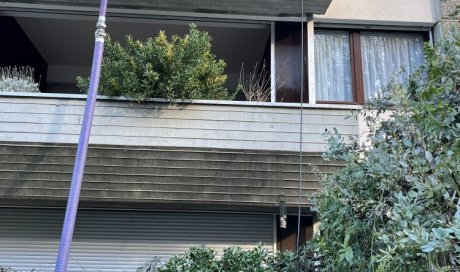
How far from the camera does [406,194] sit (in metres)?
2.95

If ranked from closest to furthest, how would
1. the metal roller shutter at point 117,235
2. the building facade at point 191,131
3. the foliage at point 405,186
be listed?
the foliage at point 405,186
the building facade at point 191,131
the metal roller shutter at point 117,235

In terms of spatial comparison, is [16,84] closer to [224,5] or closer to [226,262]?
[224,5]

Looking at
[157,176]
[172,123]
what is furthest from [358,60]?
[157,176]

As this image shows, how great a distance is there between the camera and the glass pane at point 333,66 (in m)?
7.90

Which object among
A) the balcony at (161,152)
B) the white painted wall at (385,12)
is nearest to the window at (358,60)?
the white painted wall at (385,12)

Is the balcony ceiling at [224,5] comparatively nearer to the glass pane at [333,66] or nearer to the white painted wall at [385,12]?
the white painted wall at [385,12]

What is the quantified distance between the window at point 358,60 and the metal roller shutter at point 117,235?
102 inches

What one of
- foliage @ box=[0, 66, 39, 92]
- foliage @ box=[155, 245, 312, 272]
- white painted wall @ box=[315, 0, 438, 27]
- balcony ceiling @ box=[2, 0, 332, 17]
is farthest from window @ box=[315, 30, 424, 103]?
foliage @ box=[0, 66, 39, 92]

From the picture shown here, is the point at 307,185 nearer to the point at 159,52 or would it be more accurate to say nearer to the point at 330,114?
the point at 330,114

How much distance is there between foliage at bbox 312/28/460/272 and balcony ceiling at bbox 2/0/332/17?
381 centimetres

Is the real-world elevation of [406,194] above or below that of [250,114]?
below

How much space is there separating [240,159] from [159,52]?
6.33 feet

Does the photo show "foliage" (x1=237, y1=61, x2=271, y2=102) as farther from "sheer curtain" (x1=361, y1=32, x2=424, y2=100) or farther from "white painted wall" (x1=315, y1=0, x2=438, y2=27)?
"sheer curtain" (x1=361, y1=32, x2=424, y2=100)

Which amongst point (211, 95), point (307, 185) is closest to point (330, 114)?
point (307, 185)
